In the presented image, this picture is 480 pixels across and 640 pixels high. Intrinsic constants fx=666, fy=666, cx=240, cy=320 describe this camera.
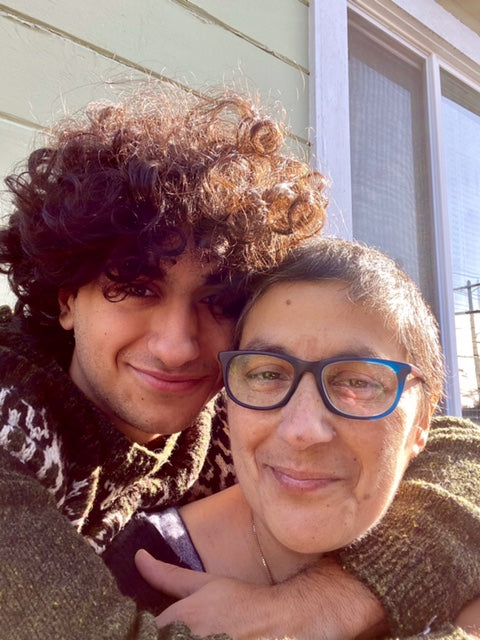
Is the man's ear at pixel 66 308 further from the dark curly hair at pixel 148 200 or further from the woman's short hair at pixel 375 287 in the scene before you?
the woman's short hair at pixel 375 287

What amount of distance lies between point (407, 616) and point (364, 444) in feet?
1.14

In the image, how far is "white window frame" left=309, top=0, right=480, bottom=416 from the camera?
2.90 meters

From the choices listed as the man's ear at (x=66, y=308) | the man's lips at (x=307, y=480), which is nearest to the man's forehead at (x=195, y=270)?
the man's ear at (x=66, y=308)

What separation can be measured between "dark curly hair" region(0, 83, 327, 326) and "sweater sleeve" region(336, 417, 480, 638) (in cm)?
64

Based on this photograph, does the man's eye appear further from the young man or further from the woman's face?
the woman's face

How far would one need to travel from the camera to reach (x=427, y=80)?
361cm

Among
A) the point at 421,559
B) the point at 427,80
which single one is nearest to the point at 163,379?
the point at 421,559

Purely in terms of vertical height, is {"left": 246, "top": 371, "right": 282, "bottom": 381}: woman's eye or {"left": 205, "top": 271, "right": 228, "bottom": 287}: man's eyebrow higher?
{"left": 205, "top": 271, "right": 228, "bottom": 287}: man's eyebrow

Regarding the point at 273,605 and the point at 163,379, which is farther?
the point at 163,379

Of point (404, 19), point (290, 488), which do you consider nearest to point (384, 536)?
point (290, 488)

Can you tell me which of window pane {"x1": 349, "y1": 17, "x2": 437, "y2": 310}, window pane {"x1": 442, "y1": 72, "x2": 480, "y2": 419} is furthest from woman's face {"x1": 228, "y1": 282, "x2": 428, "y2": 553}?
window pane {"x1": 442, "y1": 72, "x2": 480, "y2": 419}

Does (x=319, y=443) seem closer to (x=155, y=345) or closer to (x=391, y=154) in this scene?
(x=155, y=345)

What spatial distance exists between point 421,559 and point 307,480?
0.32 metres

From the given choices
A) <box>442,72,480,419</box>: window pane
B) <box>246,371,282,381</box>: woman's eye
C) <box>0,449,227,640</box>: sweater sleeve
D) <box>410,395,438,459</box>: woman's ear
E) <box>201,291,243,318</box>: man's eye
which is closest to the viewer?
<box>0,449,227,640</box>: sweater sleeve
